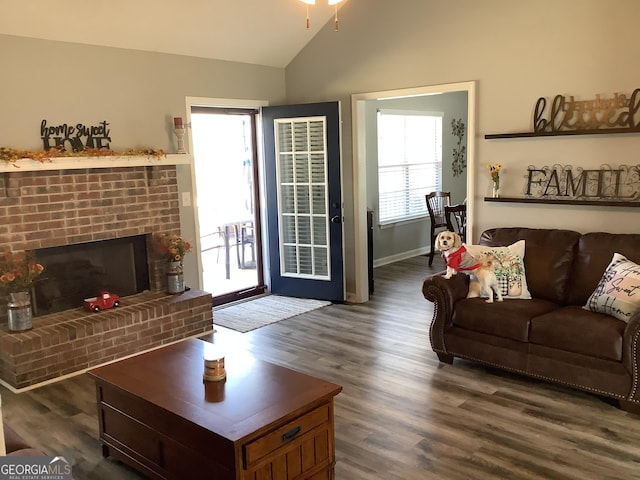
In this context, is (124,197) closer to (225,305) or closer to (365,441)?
(225,305)

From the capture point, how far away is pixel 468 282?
4.19 m

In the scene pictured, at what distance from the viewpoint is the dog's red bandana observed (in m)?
4.01

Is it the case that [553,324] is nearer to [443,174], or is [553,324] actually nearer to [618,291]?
[618,291]

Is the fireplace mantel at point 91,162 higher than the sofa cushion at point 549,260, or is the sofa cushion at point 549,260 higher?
the fireplace mantel at point 91,162

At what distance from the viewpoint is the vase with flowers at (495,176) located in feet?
15.5

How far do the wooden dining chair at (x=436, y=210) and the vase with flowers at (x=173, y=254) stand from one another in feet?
11.9

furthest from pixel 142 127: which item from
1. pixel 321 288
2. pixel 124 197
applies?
pixel 321 288

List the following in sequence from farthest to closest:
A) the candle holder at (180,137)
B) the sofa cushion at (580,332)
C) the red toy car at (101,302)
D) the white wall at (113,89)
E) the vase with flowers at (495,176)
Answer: the candle holder at (180,137) → the vase with flowers at (495,176) → the red toy car at (101,302) → the white wall at (113,89) → the sofa cushion at (580,332)

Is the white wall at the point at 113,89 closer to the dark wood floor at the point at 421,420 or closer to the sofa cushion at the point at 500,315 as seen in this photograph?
the dark wood floor at the point at 421,420

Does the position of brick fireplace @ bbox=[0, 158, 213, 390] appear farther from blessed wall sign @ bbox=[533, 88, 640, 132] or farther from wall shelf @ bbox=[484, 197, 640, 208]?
blessed wall sign @ bbox=[533, 88, 640, 132]

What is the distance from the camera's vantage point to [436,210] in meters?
7.82

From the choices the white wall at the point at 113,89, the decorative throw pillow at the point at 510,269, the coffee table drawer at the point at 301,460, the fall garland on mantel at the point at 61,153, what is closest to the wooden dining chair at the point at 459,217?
the white wall at the point at 113,89

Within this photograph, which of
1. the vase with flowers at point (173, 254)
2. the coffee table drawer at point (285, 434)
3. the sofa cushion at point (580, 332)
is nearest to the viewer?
the coffee table drawer at point (285, 434)

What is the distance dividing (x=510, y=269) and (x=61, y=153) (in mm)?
3356
